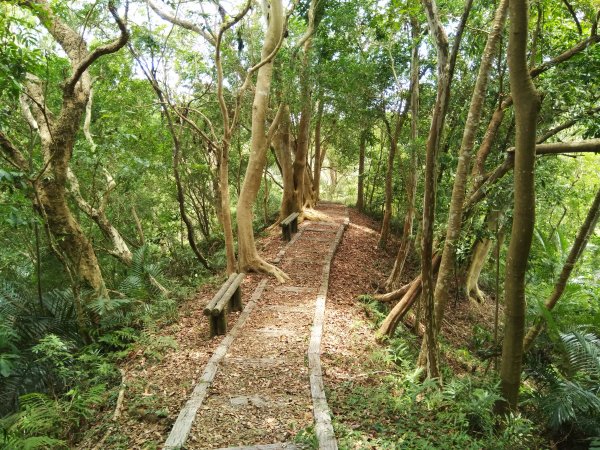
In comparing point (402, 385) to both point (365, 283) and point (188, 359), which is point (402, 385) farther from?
point (365, 283)

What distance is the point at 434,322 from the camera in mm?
5000

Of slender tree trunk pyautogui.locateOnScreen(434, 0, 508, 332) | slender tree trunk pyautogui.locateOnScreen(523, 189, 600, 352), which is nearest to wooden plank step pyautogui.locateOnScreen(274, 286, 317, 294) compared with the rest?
slender tree trunk pyautogui.locateOnScreen(434, 0, 508, 332)

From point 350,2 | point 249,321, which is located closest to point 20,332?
point 249,321

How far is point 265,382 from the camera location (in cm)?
506

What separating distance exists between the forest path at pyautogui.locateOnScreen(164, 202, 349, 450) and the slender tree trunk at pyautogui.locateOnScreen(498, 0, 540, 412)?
217 centimetres

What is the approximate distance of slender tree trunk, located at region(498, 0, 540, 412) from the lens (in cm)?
330

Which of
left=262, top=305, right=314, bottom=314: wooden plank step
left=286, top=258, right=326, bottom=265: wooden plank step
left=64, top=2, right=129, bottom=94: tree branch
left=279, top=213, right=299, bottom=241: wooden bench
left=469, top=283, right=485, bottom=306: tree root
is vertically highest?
left=64, top=2, right=129, bottom=94: tree branch

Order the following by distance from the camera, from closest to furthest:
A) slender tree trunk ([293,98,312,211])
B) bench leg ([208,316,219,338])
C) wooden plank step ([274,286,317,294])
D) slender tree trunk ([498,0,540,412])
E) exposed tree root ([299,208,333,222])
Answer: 1. slender tree trunk ([498,0,540,412])
2. bench leg ([208,316,219,338])
3. wooden plank step ([274,286,317,294])
4. slender tree trunk ([293,98,312,211])
5. exposed tree root ([299,208,333,222])

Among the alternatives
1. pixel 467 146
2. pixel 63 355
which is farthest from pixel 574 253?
pixel 63 355

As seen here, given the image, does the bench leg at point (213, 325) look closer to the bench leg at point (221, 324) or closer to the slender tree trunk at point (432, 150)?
the bench leg at point (221, 324)

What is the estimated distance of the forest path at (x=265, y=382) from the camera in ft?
13.2

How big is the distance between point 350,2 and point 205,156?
652 cm

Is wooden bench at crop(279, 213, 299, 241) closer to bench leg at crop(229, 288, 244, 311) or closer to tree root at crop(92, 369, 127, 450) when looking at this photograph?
bench leg at crop(229, 288, 244, 311)

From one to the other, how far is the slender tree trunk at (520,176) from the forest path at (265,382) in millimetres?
2169
